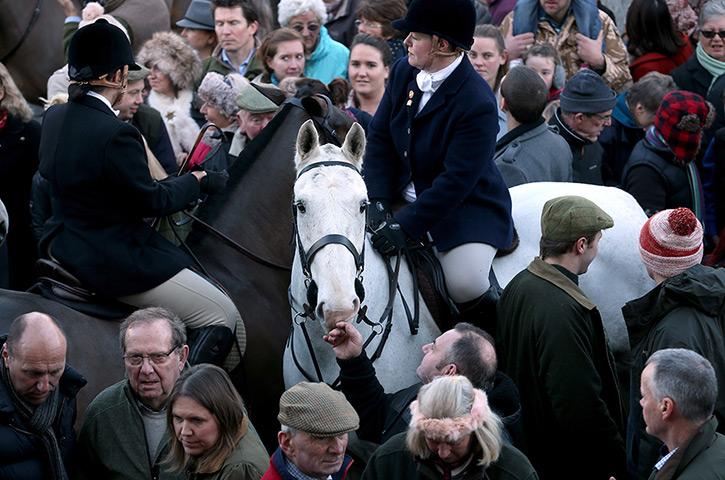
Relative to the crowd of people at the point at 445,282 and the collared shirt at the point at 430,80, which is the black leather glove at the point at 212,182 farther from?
the collared shirt at the point at 430,80

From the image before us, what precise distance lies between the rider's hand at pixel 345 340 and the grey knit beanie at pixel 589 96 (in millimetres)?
4232

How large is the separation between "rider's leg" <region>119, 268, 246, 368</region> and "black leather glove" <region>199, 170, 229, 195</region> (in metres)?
0.60

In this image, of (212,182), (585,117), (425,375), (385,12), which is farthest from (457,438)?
(385,12)

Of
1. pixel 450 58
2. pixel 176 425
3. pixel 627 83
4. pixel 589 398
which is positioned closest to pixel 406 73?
pixel 450 58

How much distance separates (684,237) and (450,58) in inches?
70.6

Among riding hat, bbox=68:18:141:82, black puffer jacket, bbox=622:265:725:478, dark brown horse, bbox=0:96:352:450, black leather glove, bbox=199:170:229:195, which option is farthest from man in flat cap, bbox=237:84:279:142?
black puffer jacket, bbox=622:265:725:478

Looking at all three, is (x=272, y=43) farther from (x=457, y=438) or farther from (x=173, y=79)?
(x=457, y=438)

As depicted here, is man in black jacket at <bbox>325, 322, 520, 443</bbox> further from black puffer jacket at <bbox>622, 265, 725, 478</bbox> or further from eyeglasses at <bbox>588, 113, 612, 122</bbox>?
eyeglasses at <bbox>588, 113, 612, 122</bbox>

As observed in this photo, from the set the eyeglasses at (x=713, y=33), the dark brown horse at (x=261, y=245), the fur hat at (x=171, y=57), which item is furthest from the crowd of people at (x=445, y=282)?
the eyeglasses at (x=713, y=33)

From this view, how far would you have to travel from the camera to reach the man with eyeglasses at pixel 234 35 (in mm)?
9508

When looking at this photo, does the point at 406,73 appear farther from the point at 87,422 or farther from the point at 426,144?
the point at 87,422

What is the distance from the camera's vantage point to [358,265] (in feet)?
15.6

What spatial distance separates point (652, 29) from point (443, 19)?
18.4 feet

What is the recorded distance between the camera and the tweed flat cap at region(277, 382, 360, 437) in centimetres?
360
